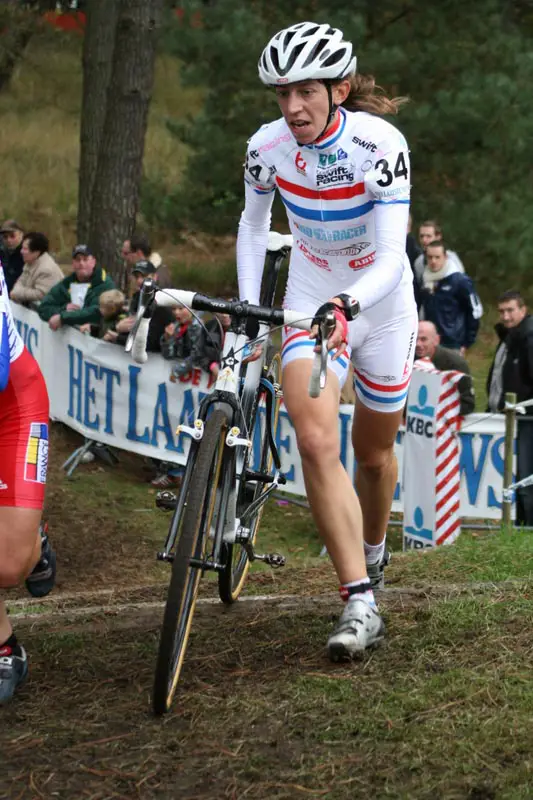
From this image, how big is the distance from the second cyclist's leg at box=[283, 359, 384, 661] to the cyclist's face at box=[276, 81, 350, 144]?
946 mm

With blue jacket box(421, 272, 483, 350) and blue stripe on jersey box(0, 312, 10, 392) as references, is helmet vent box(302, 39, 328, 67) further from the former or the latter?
blue jacket box(421, 272, 483, 350)

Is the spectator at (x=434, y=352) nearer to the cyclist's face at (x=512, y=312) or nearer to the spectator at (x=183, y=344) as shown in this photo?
the cyclist's face at (x=512, y=312)

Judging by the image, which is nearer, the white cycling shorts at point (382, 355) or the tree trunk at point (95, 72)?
the white cycling shorts at point (382, 355)

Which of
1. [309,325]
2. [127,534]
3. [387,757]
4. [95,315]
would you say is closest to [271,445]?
[309,325]

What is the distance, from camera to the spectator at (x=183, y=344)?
11.9 metres

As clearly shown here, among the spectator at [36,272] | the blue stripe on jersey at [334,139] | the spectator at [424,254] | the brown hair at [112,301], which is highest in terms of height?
the blue stripe on jersey at [334,139]

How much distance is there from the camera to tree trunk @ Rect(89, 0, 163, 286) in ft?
53.9

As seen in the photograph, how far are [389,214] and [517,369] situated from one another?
565 centimetres

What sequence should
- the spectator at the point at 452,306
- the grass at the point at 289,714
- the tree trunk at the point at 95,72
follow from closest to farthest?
the grass at the point at 289,714, the spectator at the point at 452,306, the tree trunk at the point at 95,72

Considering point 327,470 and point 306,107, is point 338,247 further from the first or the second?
point 327,470

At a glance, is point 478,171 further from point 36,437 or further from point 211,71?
point 36,437

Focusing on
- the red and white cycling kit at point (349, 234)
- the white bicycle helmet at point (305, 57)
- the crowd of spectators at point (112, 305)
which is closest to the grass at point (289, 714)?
the red and white cycling kit at point (349, 234)

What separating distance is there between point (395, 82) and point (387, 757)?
55.2ft

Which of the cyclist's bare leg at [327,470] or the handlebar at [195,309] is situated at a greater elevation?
the handlebar at [195,309]
